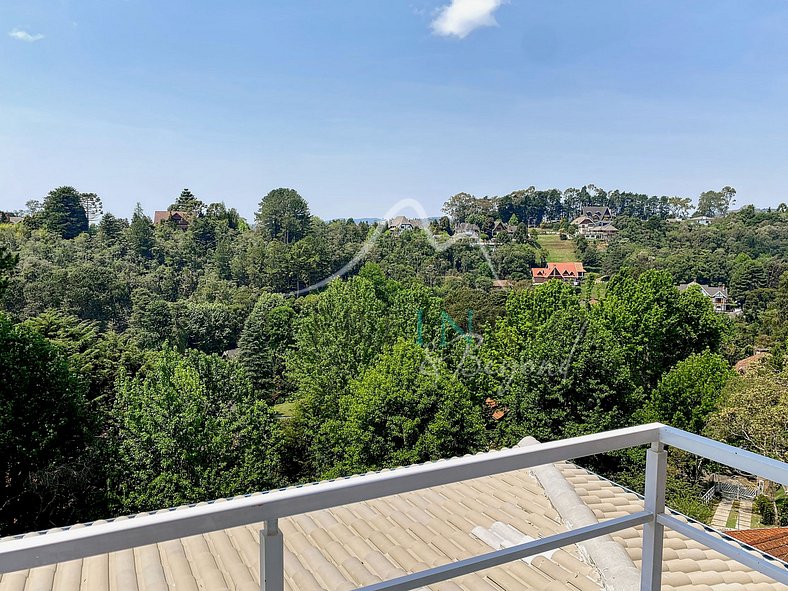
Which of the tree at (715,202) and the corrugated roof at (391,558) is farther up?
the tree at (715,202)

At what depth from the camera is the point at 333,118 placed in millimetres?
44969

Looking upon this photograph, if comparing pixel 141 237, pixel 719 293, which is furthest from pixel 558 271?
pixel 141 237

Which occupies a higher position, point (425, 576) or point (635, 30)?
point (635, 30)

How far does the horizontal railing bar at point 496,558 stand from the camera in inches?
28.7

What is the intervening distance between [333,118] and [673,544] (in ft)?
148

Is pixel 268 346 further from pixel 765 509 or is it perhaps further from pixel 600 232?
pixel 600 232

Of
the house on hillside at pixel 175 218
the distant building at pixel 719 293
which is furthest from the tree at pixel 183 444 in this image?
the house on hillside at pixel 175 218

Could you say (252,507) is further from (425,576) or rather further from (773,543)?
(773,543)

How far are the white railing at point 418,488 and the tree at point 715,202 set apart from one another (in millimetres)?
38359

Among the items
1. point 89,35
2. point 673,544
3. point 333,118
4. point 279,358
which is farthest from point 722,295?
point 89,35

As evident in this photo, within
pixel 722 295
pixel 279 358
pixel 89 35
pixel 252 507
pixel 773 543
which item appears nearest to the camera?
pixel 252 507

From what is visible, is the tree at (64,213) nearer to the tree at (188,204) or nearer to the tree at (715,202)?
the tree at (188,204)

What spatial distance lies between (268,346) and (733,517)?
52.2 ft

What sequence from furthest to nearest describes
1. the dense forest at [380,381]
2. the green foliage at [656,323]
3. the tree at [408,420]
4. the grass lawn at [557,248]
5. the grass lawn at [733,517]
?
the grass lawn at [557,248]
the green foliage at [656,323]
the grass lawn at [733,517]
the tree at [408,420]
the dense forest at [380,381]
